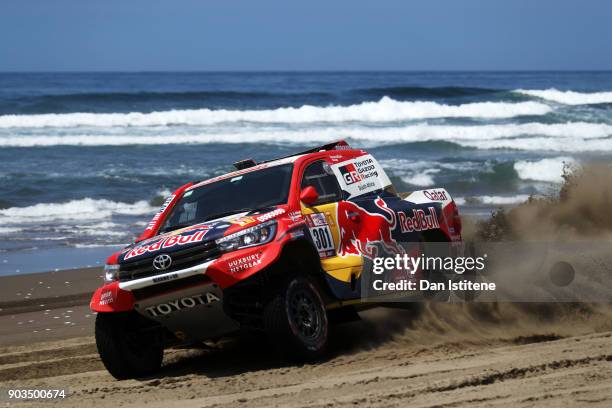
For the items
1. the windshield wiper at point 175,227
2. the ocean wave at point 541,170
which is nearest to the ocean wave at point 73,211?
the ocean wave at point 541,170

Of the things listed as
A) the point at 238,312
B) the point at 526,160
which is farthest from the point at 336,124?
the point at 238,312

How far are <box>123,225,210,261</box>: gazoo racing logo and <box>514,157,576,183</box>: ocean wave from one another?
68.2ft

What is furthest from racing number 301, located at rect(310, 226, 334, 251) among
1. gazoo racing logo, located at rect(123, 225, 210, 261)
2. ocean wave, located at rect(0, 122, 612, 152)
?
ocean wave, located at rect(0, 122, 612, 152)

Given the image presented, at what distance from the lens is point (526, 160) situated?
30625 millimetres

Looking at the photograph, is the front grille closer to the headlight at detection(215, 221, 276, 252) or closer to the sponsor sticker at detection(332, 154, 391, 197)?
the headlight at detection(215, 221, 276, 252)

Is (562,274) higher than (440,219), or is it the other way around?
(440,219)

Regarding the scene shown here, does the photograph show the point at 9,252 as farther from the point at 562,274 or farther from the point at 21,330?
the point at 562,274

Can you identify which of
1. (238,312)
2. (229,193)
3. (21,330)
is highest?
(229,193)

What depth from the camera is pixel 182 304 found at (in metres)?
7.51

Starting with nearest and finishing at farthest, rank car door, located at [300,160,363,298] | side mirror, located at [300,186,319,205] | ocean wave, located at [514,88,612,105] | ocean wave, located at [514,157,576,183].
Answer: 1. side mirror, located at [300,186,319,205]
2. car door, located at [300,160,363,298]
3. ocean wave, located at [514,157,576,183]
4. ocean wave, located at [514,88,612,105]

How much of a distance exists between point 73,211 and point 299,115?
28.3 m

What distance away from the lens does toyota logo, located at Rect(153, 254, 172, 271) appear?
7516 mm

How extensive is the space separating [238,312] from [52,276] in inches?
277

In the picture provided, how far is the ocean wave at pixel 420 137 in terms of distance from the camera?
37.0m
